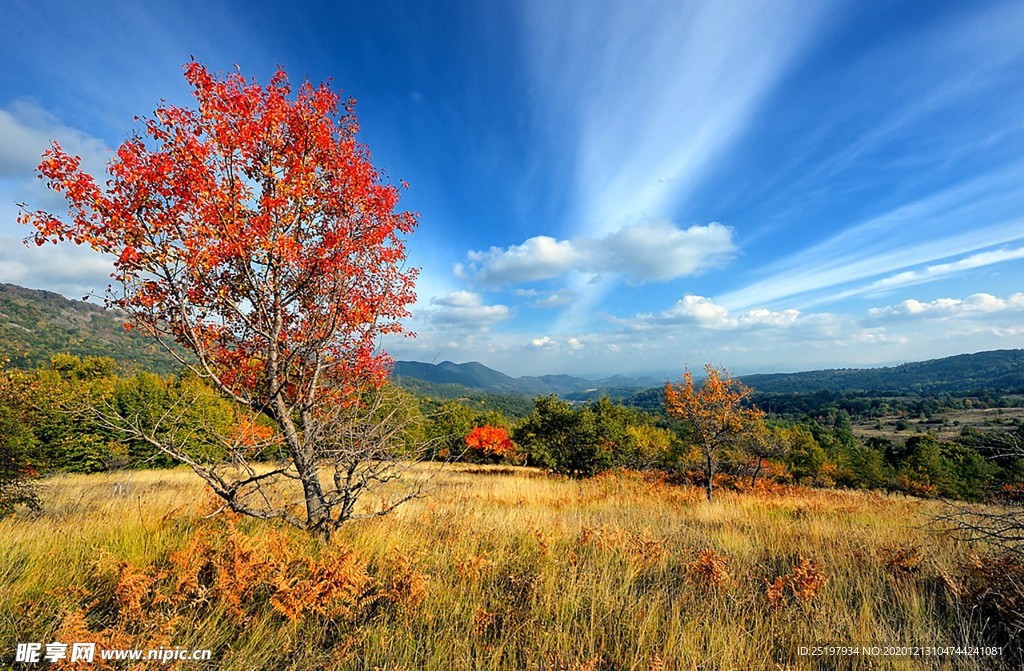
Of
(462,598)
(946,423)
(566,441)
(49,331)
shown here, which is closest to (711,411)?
(566,441)

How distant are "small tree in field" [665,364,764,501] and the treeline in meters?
0.98

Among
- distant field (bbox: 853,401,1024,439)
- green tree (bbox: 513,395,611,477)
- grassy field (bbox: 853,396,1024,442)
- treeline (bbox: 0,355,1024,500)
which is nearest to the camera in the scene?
treeline (bbox: 0,355,1024,500)

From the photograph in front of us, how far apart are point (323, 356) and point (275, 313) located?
85 cm

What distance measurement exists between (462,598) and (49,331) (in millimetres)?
201142

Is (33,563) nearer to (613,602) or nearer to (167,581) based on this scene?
(167,581)

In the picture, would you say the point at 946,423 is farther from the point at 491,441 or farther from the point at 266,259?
the point at 266,259

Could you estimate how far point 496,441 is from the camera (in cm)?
5247

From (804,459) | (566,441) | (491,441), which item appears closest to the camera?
(566,441)

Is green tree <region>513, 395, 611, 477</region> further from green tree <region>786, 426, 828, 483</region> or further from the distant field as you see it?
the distant field

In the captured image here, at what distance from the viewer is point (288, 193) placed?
16.1 feet

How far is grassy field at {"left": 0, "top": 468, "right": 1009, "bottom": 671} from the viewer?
307 centimetres

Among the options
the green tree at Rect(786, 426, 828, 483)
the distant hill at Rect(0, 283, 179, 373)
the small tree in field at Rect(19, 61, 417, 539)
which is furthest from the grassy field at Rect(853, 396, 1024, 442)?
the distant hill at Rect(0, 283, 179, 373)

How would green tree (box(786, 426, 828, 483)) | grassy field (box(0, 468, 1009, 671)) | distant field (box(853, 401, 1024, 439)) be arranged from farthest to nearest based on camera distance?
distant field (box(853, 401, 1024, 439)) < green tree (box(786, 426, 828, 483)) < grassy field (box(0, 468, 1009, 671))

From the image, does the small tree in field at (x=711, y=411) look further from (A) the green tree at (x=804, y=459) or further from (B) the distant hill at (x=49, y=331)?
(B) the distant hill at (x=49, y=331)
